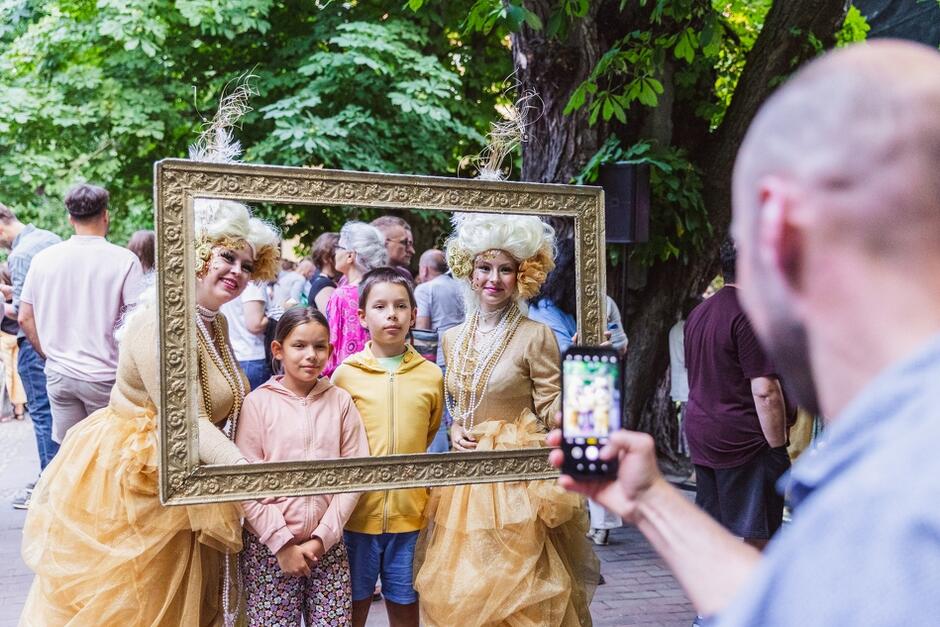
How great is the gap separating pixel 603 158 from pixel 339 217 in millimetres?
3397

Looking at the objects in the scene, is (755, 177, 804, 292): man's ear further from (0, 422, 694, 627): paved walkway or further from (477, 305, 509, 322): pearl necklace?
(0, 422, 694, 627): paved walkway

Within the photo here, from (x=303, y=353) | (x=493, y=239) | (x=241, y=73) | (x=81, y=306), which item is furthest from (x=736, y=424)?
(x=241, y=73)

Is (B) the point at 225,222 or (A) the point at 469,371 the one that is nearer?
(B) the point at 225,222

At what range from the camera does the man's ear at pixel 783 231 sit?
0.98m

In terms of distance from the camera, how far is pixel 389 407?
11.7 feet

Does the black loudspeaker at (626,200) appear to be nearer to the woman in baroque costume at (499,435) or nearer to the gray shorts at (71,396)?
the woman in baroque costume at (499,435)

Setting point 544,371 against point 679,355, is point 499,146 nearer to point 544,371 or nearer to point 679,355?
point 544,371

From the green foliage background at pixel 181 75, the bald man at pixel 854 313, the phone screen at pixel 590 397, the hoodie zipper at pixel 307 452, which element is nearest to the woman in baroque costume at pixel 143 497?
the hoodie zipper at pixel 307 452

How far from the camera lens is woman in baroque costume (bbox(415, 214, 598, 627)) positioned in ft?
12.0

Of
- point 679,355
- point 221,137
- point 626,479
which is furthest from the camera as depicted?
point 679,355

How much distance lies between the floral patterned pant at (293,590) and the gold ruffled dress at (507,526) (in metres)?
0.38

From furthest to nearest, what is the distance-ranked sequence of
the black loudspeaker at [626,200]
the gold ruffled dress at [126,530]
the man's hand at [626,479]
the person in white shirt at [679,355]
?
the person in white shirt at [679,355] → the black loudspeaker at [626,200] → the gold ruffled dress at [126,530] → the man's hand at [626,479]

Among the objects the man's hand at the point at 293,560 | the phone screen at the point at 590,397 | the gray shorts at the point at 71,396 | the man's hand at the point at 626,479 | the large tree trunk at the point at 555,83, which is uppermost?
the large tree trunk at the point at 555,83

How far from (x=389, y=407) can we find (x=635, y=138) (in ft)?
13.1
